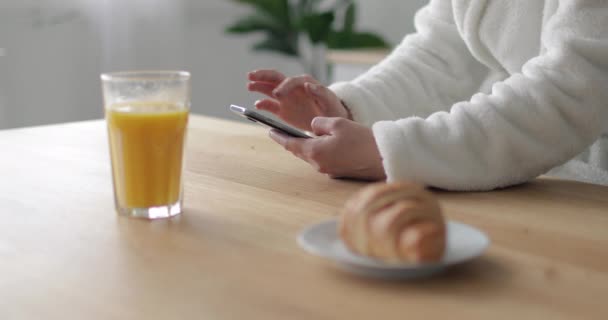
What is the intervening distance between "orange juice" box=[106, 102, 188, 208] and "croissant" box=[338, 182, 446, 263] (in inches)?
10.0

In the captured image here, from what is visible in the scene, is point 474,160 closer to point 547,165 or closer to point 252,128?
point 547,165

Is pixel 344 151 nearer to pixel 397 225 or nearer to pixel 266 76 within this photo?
pixel 266 76

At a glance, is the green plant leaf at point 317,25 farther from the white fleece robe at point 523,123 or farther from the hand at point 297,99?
the white fleece robe at point 523,123

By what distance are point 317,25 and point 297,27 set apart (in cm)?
10

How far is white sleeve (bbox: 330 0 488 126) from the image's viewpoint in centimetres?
120

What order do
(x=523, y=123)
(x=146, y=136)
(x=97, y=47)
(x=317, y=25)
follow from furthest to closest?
(x=317, y=25) < (x=97, y=47) < (x=523, y=123) < (x=146, y=136)

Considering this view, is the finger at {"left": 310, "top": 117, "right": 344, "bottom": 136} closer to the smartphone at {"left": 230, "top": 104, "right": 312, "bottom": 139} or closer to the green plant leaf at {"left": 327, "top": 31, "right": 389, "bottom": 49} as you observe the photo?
the smartphone at {"left": 230, "top": 104, "right": 312, "bottom": 139}

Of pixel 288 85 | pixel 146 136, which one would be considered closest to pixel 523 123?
pixel 288 85

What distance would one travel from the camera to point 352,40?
3090mm

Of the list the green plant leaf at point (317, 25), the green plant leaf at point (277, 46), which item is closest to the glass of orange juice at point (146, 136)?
the green plant leaf at point (317, 25)

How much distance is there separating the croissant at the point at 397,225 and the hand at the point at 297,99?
1.72 feet

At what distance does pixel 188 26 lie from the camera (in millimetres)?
3168

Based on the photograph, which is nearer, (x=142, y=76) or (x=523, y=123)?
(x=142, y=76)

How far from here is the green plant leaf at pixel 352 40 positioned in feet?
10.1
